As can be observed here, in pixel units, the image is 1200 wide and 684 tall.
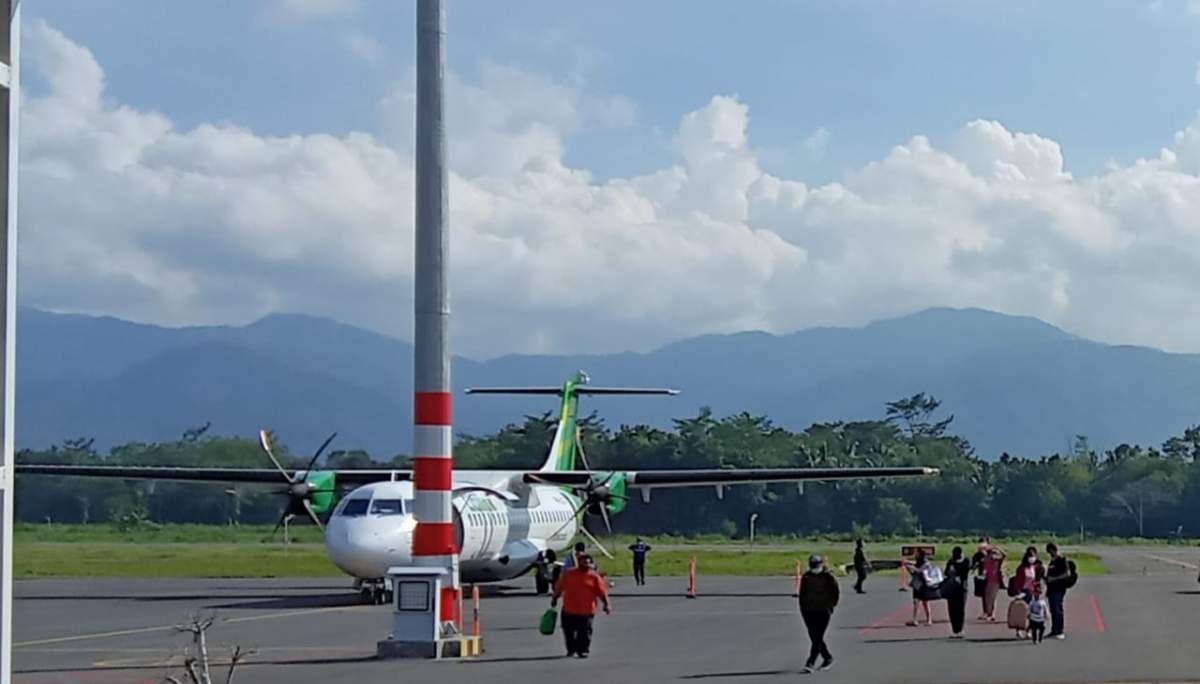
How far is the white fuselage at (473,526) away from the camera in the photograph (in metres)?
27.8

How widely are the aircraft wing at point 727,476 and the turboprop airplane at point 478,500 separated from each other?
0.9 inches

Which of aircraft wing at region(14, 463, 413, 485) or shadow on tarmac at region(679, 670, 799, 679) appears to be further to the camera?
aircraft wing at region(14, 463, 413, 485)

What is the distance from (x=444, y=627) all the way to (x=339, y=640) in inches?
132

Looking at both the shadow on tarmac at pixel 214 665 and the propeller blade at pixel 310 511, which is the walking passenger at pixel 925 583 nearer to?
the shadow on tarmac at pixel 214 665

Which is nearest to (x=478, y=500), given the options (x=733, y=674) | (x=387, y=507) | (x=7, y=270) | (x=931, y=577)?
(x=387, y=507)

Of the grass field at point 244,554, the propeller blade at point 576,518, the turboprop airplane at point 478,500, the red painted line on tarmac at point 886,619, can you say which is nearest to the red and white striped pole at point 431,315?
the red painted line on tarmac at point 886,619

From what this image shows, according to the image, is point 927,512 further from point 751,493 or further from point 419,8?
point 419,8

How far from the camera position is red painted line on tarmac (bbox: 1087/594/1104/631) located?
23.4 metres

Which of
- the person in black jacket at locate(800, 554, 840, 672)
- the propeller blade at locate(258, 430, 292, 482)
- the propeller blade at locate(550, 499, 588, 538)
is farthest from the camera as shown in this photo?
the propeller blade at locate(550, 499, 588, 538)

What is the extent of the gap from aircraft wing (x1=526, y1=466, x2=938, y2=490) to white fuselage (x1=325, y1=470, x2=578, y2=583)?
2.27ft

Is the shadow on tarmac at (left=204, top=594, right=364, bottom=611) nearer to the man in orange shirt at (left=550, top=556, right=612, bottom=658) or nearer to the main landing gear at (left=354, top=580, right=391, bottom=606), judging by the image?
the main landing gear at (left=354, top=580, right=391, bottom=606)

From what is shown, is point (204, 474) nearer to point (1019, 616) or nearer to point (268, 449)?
point (268, 449)

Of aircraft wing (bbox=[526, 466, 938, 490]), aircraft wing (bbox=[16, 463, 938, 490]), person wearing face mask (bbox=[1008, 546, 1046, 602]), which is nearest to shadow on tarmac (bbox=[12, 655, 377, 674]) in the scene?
person wearing face mask (bbox=[1008, 546, 1046, 602])

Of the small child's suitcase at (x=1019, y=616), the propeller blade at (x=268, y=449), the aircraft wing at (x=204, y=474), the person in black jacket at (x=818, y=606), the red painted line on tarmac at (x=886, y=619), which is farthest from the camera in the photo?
the aircraft wing at (x=204, y=474)
